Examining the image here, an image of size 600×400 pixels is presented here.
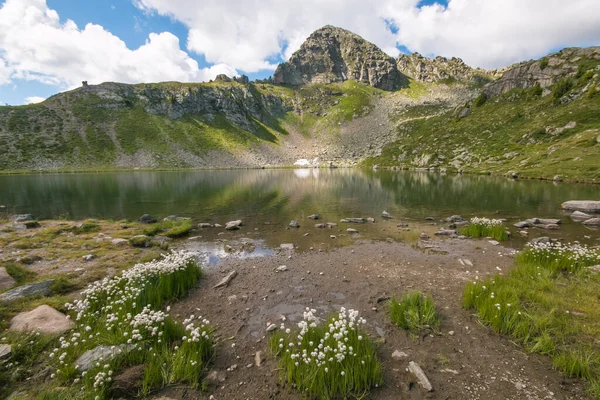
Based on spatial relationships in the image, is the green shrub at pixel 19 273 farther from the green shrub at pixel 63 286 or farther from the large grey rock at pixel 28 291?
the green shrub at pixel 63 286

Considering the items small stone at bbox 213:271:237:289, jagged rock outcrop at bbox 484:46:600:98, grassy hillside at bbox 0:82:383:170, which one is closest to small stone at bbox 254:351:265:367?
small stone at bbox 213:271:237:289

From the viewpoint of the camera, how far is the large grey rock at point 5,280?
9744 mm

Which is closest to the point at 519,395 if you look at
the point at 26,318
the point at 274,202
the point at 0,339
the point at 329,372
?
the point at 329,372

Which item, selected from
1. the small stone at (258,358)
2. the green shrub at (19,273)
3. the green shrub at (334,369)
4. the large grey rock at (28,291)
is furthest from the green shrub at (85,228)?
the green shrub at (334,369)

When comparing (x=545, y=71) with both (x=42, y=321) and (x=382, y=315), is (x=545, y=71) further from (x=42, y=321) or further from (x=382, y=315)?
(x=42, y=321)

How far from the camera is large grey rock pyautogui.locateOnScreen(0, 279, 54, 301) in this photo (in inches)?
348

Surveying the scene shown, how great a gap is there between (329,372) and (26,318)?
8.93m

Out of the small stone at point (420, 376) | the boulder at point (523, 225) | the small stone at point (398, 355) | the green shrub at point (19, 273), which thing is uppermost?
the green shrub at point (19, 273)

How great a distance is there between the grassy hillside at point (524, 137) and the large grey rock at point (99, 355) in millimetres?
72995

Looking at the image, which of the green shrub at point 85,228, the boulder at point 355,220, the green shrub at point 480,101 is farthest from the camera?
the green shrub at point 480,101

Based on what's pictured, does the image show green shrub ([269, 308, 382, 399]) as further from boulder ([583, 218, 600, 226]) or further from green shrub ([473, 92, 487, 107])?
green shrub ([473, 92, 487, 107])

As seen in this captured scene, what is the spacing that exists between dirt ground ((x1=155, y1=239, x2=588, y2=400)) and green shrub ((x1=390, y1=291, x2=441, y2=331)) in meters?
0.27

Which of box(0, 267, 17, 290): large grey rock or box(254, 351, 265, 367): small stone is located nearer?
box(254, 351, 265, 367): small stone

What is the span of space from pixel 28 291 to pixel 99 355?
609 cm
